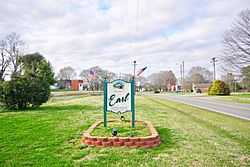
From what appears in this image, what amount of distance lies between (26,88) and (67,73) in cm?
6648

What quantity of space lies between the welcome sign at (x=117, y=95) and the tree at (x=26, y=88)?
691cm

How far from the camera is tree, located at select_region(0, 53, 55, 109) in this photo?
1055 centimetres

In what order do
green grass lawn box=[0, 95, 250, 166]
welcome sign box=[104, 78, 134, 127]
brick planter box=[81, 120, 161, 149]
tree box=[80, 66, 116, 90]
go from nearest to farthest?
green grass lawn box=[0, 95, 250, 166], brick planter box=[81, 120, 161, 149], welcome sign box=[104, 78, 134, 127], tree box=[80, 66, 116, 90]

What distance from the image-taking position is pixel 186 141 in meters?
4.96

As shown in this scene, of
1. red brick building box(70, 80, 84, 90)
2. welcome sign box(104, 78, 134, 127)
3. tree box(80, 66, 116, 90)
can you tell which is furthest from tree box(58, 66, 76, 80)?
welcome sign box(104, 78, 134, 127)

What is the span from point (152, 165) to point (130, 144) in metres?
0.96

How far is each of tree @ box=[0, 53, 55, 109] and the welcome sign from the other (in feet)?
22.7

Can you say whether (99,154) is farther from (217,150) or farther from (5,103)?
(5,103)

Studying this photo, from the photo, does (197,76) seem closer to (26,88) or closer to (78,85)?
(78,85)

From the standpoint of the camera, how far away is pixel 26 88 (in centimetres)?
1098

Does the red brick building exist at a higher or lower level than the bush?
higher

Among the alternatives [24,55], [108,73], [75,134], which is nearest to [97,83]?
[108,73]

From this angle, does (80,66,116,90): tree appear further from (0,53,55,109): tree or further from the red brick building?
(0,53,55,109): tree

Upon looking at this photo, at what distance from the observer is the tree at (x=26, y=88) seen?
10.6 meters
